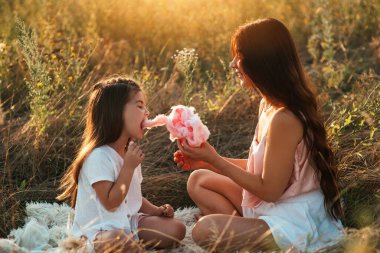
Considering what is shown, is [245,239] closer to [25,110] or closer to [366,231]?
[366,231]

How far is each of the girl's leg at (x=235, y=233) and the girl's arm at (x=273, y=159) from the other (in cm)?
16

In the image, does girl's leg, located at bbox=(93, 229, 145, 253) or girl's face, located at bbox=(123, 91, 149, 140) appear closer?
girl's leg, located at bbox=(93, 229, 145, 253)

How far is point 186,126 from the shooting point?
134 inches

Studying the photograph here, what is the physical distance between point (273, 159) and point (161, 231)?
2.48 feet

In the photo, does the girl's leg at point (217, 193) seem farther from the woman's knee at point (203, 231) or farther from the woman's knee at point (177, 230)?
the woman's knee at point (203, 231)

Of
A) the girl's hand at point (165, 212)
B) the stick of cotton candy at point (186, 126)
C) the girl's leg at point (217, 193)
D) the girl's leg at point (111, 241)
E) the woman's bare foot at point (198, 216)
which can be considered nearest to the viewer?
the girl's leg at point (111, 241)

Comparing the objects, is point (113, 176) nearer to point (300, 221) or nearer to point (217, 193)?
point (217, 193)

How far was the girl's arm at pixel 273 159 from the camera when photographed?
3320mm

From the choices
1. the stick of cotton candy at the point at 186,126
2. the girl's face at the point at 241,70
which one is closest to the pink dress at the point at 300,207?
the girl's face at the point at 241,70

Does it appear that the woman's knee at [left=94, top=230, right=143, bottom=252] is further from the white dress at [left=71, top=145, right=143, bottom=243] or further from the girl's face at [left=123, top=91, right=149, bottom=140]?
the girl's face at [left=123, top=91, right=149, bottom=140]

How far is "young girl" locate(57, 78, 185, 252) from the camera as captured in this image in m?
3.34

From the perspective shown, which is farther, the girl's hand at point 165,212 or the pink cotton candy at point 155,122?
the girl's hand at point 165,212

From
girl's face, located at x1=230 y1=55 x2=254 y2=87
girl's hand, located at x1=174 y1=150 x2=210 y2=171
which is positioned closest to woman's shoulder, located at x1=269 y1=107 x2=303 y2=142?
girl's face, located at x1=230 y1=55 x2=254 y2=87

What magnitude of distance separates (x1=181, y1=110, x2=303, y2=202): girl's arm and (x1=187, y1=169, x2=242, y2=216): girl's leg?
0.54 meters
